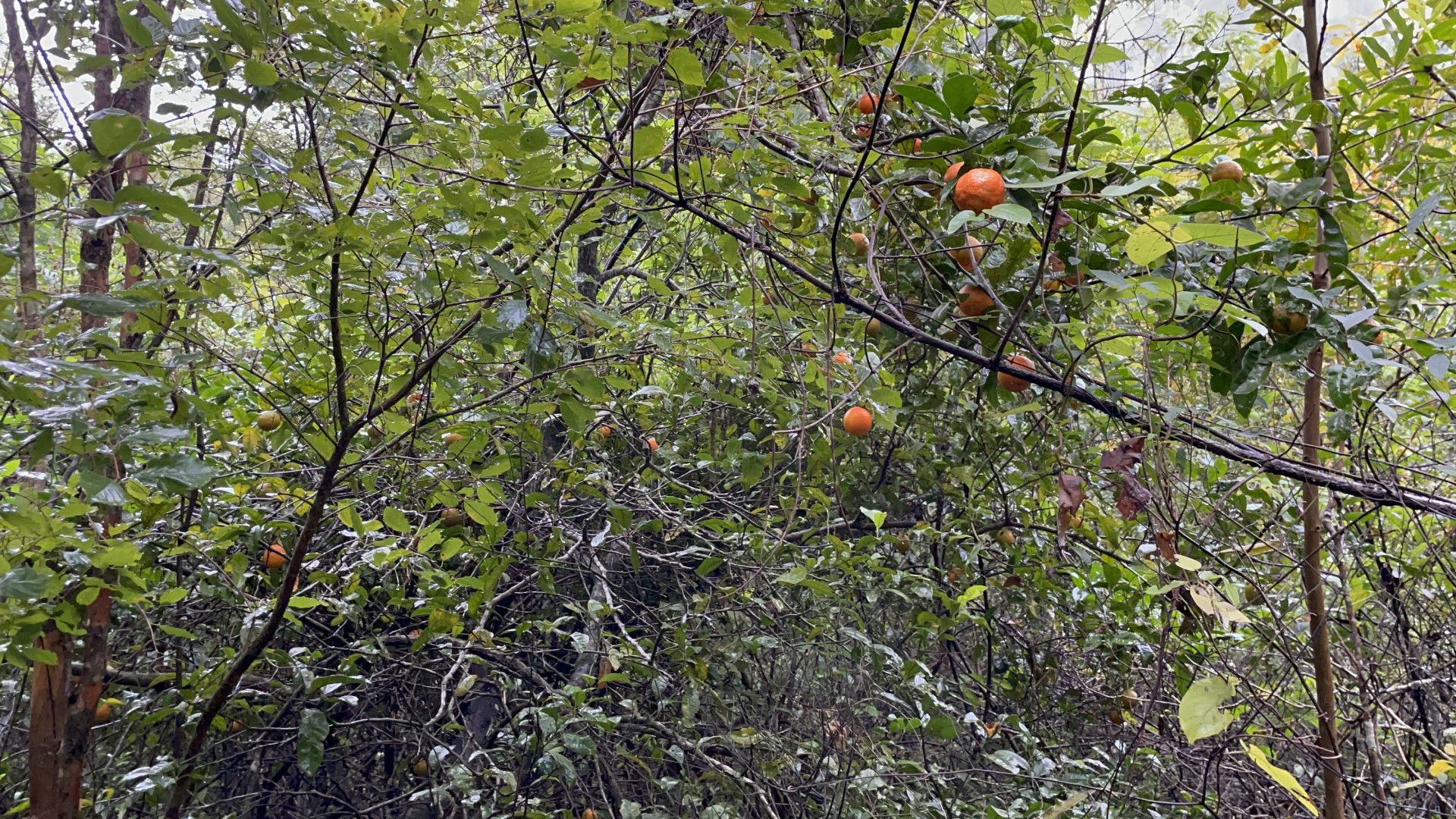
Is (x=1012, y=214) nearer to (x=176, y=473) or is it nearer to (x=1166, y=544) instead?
(x=1166, y=544)

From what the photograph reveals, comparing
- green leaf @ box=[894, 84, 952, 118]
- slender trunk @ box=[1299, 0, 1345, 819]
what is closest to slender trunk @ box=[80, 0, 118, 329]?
green leaf @ box=[894, 84, 952, 118]

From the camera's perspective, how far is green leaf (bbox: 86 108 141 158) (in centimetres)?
101

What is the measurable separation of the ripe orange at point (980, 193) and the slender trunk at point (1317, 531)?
2.45 feet

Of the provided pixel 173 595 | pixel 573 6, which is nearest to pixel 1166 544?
pixel 573 6

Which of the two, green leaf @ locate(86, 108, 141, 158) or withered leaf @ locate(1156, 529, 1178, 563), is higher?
green leaf @ locate(86, 108, 141, 158)

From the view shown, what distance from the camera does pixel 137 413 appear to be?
138 cm

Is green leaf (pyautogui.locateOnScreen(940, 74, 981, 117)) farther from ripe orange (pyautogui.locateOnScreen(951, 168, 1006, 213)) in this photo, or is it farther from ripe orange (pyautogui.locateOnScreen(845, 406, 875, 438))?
ripe orange (pyautogui.locateOnScreen(845, 406, 875, 438))

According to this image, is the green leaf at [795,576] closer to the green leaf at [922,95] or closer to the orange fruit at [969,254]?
the orange fruit at [969,254]

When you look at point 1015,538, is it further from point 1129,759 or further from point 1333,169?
point 1333,169

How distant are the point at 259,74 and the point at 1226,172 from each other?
1.55 m

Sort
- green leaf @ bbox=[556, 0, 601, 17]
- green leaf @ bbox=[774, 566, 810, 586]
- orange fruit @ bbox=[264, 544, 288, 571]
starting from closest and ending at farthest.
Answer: green leaf @ bbox=[556, 0, 601, 17]
green leaf @ bbox=[774, 566, 810, 586]
orange fruit @ bbox=[264, 544, 288, 571]

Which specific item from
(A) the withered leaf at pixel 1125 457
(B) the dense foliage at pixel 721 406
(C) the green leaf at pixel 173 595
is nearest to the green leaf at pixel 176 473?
(B) the dense foliage at pixel 721 406

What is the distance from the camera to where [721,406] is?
2.99 metres

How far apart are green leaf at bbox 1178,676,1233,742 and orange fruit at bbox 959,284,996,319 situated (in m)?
0.73
